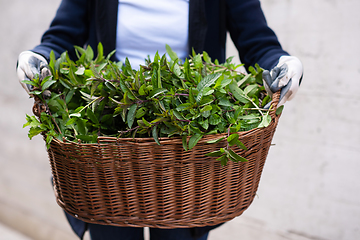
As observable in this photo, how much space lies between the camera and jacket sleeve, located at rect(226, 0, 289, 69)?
74cm

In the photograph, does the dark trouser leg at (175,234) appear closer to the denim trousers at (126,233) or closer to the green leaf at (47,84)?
the denim trousers at (126,233)

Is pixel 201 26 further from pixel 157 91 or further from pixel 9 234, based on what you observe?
pixel 9 234

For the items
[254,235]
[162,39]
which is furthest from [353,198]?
[162,39]

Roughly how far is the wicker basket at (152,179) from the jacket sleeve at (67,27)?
35cm

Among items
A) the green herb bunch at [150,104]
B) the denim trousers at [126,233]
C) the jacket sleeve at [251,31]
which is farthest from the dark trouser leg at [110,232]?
the jacket sleeve at [251,31]

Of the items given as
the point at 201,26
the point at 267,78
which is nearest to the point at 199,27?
the point at 201,26

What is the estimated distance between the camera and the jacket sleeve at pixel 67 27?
0.79 meters

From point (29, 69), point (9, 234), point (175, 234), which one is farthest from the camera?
point (9, 234)

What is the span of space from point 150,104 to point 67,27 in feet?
1.47

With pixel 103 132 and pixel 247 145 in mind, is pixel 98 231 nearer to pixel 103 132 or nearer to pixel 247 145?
pixel 103 132

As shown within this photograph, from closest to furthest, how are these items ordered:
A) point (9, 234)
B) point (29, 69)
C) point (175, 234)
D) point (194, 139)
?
point (194, 139) → point (29, 69) → point (175, 234) → point (9, 234)

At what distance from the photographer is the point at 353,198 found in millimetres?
1174

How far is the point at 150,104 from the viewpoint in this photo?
52cm

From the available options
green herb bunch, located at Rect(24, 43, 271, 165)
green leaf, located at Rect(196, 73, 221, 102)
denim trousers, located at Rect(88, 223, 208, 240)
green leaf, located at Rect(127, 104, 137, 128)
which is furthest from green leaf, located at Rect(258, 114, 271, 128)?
denim trousers, located at Rect(88, 223, 208, 240)
